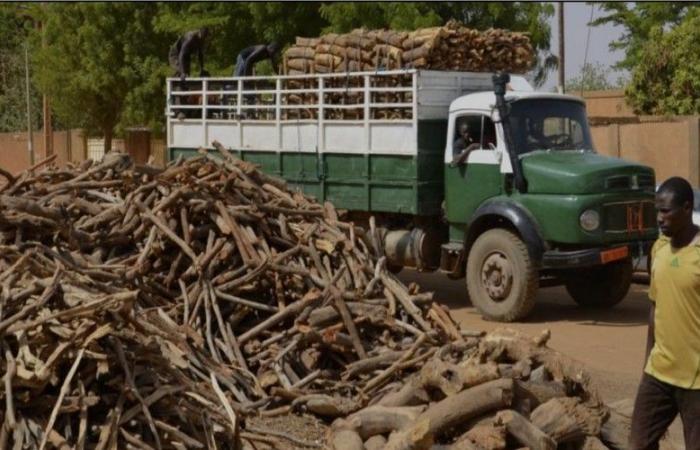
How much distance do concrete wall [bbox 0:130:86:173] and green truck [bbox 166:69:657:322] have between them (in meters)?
23.7

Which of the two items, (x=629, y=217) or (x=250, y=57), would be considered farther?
(x=250, y=57)

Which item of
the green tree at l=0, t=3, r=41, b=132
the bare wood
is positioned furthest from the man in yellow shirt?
the green tree at l=0, t=3, r=41, b=132

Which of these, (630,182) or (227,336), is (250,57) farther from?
(227,336)

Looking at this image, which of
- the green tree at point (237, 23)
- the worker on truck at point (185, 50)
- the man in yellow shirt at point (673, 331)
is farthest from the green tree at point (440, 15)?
the man in yellow shirt at point (673, 331)

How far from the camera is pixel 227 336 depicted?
346 inches

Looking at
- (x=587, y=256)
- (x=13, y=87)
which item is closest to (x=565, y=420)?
(x=587, y=256)

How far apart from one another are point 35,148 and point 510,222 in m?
30.6

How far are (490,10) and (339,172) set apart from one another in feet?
27.6

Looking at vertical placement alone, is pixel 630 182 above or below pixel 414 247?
above

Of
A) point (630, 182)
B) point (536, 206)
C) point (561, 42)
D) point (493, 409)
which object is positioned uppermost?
point (561, 42)

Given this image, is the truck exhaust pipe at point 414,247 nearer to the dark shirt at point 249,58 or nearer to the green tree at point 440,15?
the dark shirt at point 249,58

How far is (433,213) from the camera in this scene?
14.7 m

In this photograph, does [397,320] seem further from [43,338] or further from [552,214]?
[552,214]

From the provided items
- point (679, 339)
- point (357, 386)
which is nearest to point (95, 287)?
point (357, 386)
